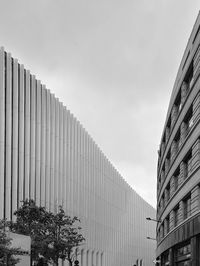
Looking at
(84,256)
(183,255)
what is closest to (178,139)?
(183,255)

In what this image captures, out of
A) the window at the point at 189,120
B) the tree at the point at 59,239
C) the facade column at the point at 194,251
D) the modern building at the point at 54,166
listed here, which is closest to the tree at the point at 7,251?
the facade column at the point at 194,251

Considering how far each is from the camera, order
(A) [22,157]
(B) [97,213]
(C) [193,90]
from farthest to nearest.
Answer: (B) [97,213], (A) [22,157], (C) [193,90]

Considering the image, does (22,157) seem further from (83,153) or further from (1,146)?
(83,153)

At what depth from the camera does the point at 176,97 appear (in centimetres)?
4841

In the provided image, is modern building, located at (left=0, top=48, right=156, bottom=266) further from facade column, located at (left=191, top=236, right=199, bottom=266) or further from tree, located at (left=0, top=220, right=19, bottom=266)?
facade column, located at (left=191, top=236, right=199, bottom=266)

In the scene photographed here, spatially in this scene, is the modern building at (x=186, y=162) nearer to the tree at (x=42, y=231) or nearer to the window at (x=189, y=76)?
the window at (x=189, y=76)

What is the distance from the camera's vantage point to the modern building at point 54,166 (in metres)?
77.3


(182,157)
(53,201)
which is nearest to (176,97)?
(182,157)

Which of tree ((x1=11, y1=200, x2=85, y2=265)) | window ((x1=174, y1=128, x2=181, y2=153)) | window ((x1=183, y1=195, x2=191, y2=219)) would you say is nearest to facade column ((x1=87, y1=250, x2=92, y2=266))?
tree ((x1=11, y1=200, x2=85, y2=265))

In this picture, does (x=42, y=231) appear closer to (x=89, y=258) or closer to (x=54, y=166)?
(x=54, y=166)

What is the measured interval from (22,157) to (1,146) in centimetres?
568

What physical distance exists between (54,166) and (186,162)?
50009mm

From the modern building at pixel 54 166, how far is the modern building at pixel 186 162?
2761cm

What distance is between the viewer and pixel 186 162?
141ft
